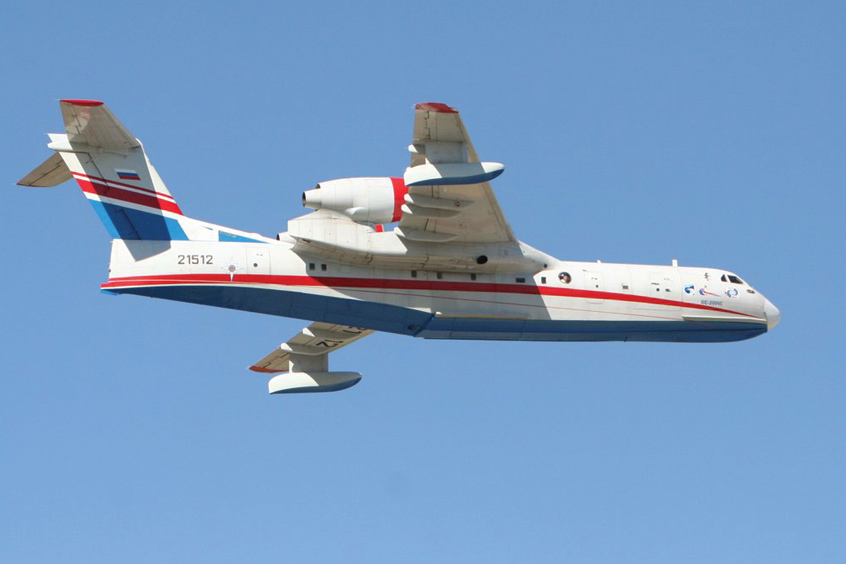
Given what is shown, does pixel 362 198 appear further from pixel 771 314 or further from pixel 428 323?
pixel 771 314

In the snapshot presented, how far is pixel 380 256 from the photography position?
24750mm

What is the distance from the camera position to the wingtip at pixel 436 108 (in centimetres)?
2216

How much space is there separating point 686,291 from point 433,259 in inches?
220

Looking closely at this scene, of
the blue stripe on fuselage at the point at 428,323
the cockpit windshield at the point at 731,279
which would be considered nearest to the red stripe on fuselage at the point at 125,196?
the blue stripe on fuselage at the point at 428,323

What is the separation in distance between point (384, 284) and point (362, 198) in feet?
6.65

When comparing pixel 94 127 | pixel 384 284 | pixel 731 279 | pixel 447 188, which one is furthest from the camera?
pixel 731 279

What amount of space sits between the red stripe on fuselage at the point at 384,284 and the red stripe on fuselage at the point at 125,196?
1355 millimetres

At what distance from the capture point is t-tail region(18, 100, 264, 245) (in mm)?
23906

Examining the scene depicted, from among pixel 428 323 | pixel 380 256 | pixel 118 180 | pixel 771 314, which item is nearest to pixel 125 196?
pixel 118 180

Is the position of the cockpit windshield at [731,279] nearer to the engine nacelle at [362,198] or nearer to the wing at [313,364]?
the wing at [313,364]

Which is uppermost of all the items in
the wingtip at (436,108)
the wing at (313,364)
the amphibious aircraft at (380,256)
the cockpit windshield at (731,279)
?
the wingtip at (436,108)

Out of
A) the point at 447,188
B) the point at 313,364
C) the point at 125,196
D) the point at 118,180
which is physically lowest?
the point at 313,364

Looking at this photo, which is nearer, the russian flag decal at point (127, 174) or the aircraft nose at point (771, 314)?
the russian flag decal at point (127, 174)

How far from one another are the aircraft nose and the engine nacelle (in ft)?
28.2
